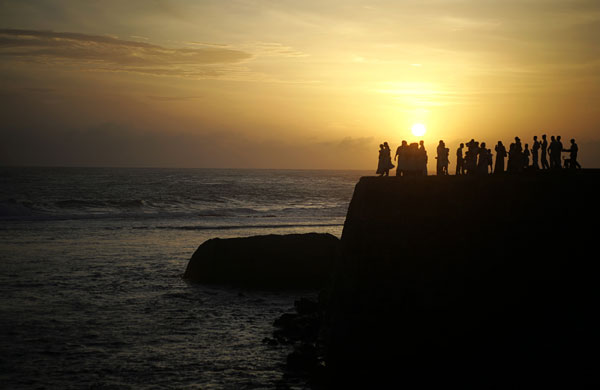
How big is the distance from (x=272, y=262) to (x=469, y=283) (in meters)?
10.3

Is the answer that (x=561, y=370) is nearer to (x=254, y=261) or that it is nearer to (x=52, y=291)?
(x=254, y=261)

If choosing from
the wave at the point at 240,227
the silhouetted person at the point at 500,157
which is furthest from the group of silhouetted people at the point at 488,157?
the wave at the point at 240,227

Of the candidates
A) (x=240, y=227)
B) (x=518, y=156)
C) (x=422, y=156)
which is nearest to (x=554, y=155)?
(x=518, y=156)

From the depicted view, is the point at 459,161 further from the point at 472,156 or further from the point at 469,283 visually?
the point at 469,283

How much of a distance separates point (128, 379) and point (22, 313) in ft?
20.9

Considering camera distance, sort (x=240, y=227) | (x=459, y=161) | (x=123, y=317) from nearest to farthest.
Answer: (x=123, y=317), (x=459, y=161), (x=240, y=227)

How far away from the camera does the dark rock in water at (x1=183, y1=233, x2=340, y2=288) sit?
20.2 metres

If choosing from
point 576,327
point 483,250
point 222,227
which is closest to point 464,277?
point 483,250

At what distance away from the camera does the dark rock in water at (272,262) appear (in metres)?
20.2

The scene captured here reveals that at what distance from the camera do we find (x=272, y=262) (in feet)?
66.5

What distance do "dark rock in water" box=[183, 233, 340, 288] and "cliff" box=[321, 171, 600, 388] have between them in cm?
785

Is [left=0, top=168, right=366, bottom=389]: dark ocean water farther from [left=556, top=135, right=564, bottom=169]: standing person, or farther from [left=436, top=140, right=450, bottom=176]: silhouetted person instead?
[left=556, top=135, right=564, bottom=169]: standing person

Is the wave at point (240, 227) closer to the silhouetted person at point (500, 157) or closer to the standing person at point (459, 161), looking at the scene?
the standing person at point (459, 161)

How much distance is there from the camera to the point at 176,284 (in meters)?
20.6
